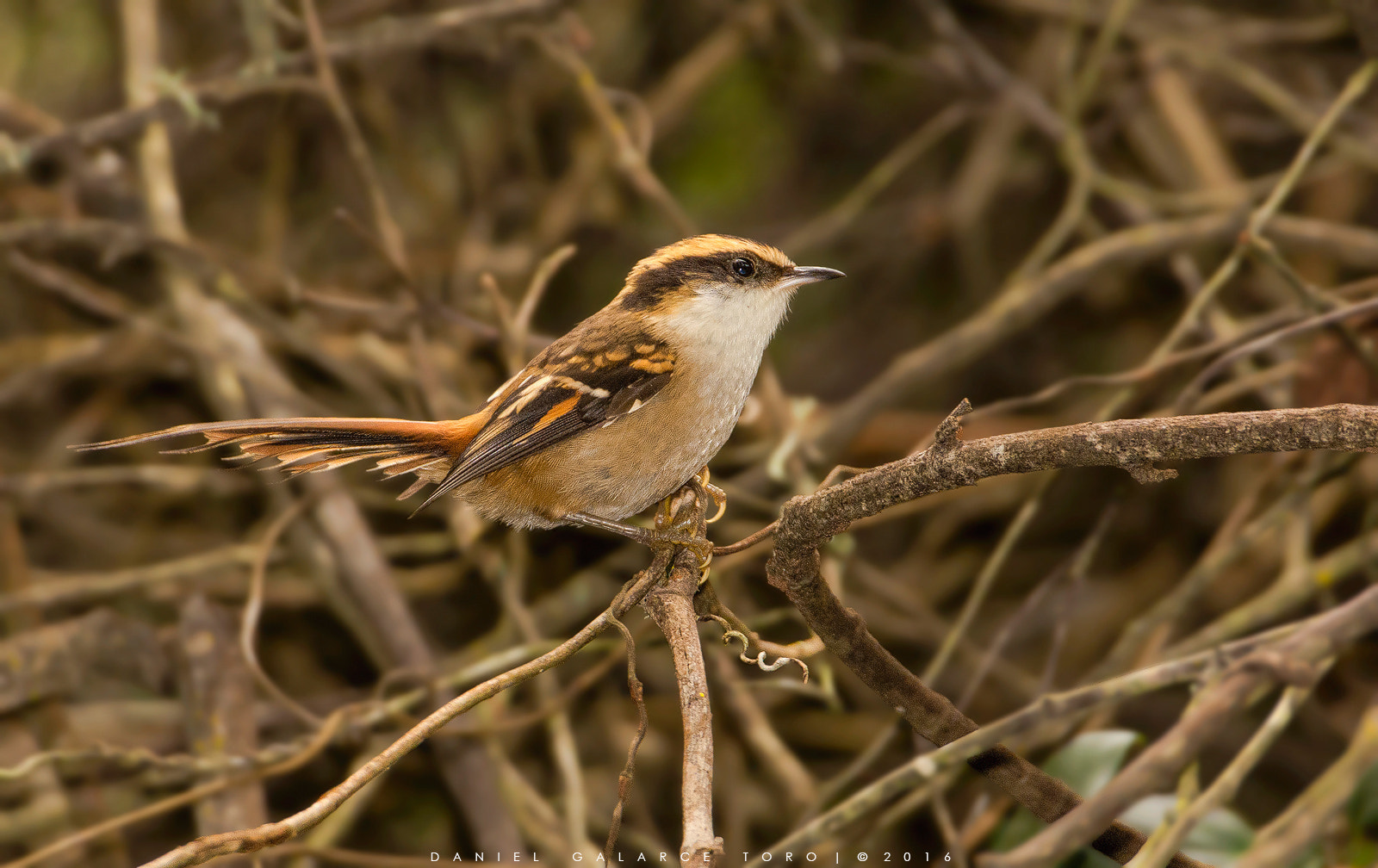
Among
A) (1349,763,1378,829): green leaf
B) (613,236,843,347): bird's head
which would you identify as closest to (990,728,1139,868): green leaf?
(1349,763,1378,829): green leaf

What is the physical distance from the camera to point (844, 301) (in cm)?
559

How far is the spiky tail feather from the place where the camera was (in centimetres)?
221

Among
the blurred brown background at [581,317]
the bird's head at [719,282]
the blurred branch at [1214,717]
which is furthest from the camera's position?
the blurred brown background at [581,317]

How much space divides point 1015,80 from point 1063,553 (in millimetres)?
2076

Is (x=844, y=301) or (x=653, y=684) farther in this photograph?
(x=844, y=301)

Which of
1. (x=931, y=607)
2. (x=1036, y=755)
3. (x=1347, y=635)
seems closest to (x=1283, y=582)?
(x=1036, y=755)

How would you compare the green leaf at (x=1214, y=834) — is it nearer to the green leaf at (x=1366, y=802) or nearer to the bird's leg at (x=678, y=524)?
the green leaf at (x=1366, y=802)

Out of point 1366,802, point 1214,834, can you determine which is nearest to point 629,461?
point 1214,834

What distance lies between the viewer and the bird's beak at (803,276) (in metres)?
2.79

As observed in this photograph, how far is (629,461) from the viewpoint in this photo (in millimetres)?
2441

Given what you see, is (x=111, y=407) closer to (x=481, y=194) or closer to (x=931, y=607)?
(x=481, y=194)

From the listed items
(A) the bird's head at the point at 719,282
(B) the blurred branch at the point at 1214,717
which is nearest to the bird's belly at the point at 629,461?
(A) the bird's head at the point at 719,282

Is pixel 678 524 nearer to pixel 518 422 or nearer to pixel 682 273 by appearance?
pixel 518 422

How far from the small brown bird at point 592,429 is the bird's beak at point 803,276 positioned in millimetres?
43
